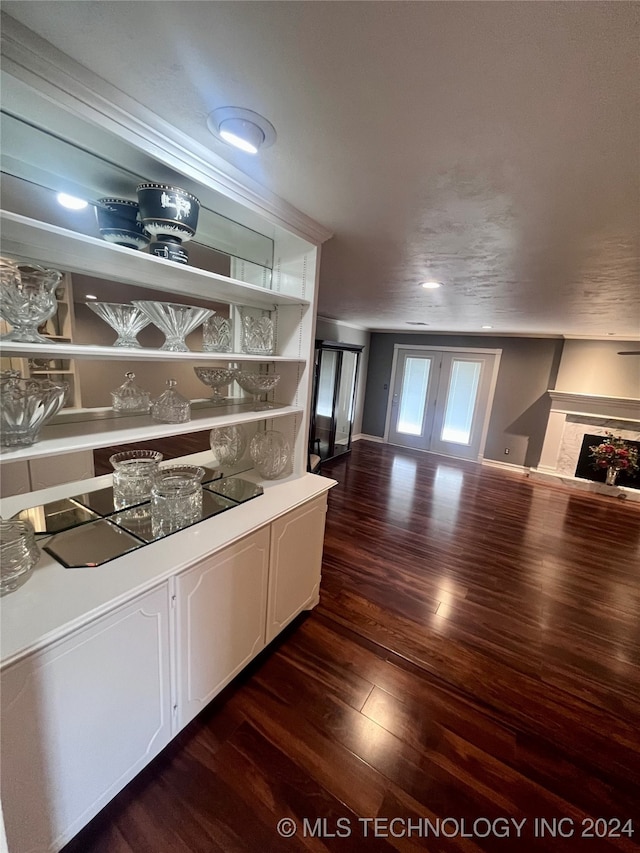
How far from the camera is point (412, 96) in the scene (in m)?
0.82

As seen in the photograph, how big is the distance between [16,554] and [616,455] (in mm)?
6322

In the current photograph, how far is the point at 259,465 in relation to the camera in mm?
2041

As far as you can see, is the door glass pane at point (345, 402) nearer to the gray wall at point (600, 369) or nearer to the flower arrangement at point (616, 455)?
the gray wall at point (600, 369)

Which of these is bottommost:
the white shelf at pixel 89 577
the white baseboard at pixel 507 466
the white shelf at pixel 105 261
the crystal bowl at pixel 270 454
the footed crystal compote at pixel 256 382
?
the white baseboard at pixel 507 466

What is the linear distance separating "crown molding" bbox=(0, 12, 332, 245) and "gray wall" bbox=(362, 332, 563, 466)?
5.40 m

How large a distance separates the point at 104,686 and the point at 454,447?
614cm

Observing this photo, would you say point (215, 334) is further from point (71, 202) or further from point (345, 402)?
point (345, 402)

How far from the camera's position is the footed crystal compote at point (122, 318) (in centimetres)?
129

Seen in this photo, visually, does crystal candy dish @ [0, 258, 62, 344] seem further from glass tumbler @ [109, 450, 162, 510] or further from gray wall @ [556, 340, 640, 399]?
gray wall @ [556, 340, 640, 399]

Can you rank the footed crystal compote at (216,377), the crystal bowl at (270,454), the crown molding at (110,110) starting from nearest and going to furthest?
the crown molding at (110,110) < the footed crystal compote at (216,377) < the crystal bowl at (270,454)

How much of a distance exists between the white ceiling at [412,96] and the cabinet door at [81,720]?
146cm

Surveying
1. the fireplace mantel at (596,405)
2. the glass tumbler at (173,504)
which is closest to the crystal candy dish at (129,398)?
the glass tumbler at (173,504)

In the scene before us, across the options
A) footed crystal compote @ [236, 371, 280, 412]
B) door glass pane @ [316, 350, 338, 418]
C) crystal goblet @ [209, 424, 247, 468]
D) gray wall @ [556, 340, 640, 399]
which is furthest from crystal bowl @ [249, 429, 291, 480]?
gray wall @ [556, 340, 640, 399]

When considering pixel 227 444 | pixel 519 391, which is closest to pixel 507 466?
pixel 519 391
